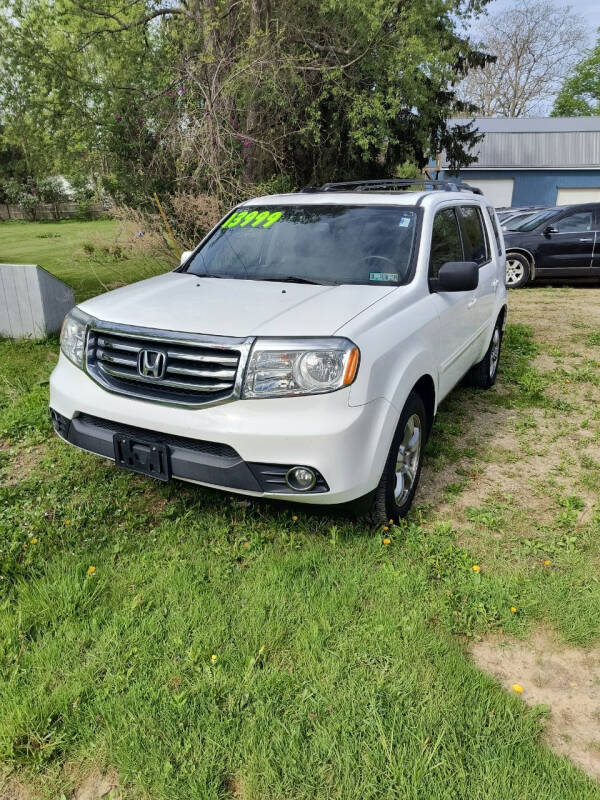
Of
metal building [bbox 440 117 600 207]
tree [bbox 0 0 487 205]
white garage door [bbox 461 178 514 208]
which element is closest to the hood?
tree [bbox 0 0 487 205]

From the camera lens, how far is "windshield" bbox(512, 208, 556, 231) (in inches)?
472

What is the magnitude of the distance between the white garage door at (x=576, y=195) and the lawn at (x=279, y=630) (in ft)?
91.7

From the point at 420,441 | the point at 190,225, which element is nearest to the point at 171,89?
the point at 190,225

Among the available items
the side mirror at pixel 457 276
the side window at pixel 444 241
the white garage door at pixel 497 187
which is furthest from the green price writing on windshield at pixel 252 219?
the white garage door at pixel 497 187

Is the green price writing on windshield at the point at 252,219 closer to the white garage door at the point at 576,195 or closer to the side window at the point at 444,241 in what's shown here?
the side window at the point at 444,241

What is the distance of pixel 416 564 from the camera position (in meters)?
3.00

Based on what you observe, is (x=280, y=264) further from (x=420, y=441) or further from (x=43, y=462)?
(x=43, y=462)

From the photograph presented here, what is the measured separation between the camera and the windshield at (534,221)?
11984mm

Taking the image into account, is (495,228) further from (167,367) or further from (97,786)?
(97,786)

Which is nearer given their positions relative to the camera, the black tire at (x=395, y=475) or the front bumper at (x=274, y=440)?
the front bumper at (x=274, y=440)

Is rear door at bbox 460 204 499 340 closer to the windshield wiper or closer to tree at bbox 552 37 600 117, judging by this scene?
the windshield wiper

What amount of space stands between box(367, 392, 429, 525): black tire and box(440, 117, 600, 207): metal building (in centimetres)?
2687

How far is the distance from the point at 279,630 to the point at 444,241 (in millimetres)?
2818

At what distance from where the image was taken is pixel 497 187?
28.4 m
